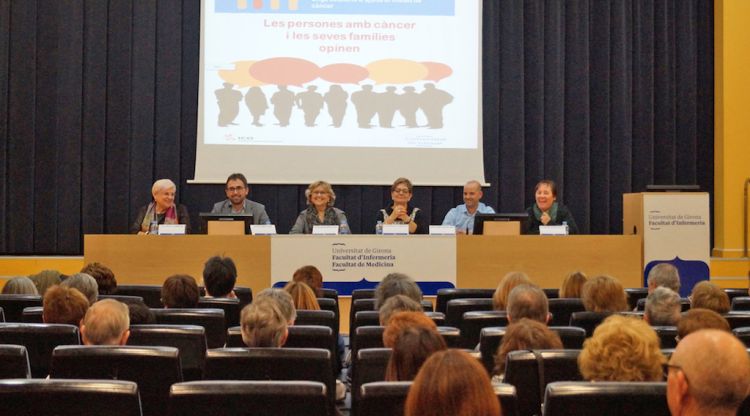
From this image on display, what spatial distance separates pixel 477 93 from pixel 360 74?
125cm

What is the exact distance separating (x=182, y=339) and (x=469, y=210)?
509 centimetres

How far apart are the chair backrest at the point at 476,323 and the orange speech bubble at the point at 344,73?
5.34 m

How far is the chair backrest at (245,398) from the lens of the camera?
205 cm

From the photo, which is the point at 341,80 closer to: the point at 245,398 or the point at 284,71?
the point at 284,71

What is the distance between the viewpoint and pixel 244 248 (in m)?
6.65

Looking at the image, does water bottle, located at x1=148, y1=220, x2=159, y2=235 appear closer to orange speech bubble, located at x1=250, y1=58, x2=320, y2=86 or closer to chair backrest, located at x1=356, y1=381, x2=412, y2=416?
orange speech bubble, located at x1=250, y1=58, x2=320, y2=86

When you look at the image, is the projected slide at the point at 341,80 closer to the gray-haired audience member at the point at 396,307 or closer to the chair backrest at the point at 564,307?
the chair backrest at the point at 564,307

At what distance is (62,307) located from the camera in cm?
371

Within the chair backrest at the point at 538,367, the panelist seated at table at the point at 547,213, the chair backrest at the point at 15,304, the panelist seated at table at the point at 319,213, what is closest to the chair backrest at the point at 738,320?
the chair backrest at the point at 538,367

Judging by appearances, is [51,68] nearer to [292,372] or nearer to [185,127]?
[185,127]

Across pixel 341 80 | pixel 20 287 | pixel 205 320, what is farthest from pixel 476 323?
pixel 341 80

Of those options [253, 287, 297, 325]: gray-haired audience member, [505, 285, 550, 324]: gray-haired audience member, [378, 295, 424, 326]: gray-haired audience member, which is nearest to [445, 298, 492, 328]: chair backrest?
[505, 285, 550, 324]: gray-haired audience member

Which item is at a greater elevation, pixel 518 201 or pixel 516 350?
pixel 518 201

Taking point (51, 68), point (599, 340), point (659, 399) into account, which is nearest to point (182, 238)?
point (51, 68)
